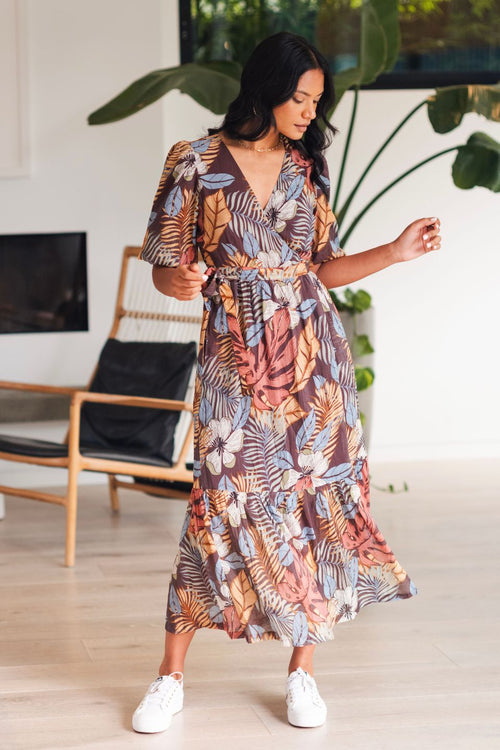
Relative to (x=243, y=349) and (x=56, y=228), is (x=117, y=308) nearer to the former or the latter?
(x=56, y=228)

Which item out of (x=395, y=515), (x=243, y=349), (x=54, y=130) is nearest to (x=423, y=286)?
(x=395, y=515)

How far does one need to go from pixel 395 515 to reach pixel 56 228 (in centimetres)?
202

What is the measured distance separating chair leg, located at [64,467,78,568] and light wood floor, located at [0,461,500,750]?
52 millimetres

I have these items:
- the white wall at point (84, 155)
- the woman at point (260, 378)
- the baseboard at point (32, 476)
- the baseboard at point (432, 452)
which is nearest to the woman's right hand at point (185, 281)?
the woman at point (260, 378)

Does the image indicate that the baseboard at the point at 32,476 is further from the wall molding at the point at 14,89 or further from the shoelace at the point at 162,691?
the shoelace at the point at 162,691

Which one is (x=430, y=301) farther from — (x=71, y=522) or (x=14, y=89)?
(x=71, y=522)

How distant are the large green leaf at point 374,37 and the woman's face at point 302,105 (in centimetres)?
128

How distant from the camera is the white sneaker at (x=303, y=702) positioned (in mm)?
2100

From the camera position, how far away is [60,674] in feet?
7.93

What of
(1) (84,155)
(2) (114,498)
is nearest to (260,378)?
(2) (114,498)

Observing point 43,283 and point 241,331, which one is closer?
point 241,331

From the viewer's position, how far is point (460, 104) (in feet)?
10.6

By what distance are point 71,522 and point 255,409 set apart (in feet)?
5.25

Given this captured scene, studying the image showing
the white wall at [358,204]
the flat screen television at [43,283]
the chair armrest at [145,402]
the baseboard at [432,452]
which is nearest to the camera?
the chair armrest at [145,402]
